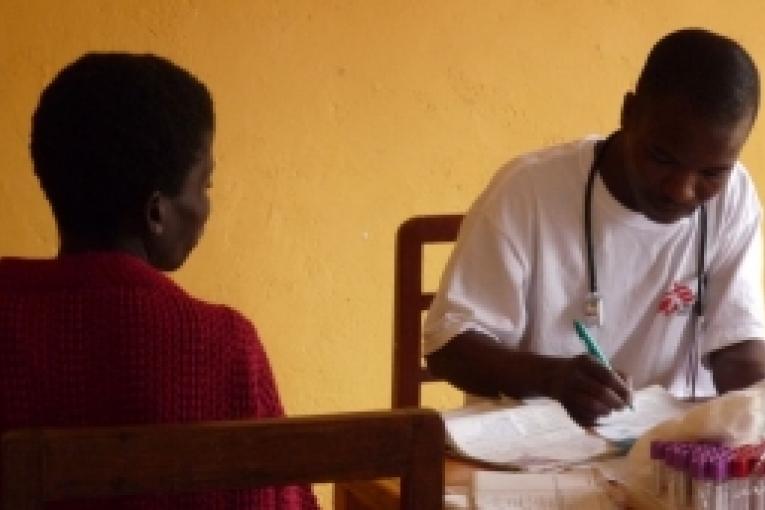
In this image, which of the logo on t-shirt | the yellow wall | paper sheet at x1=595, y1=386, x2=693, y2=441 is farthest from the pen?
the yellow wall

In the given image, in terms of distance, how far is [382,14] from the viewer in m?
2.70

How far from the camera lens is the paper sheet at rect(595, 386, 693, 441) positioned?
1651mm

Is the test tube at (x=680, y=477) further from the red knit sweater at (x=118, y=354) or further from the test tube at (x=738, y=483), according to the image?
the red knit sweater at (x=118, y=354)

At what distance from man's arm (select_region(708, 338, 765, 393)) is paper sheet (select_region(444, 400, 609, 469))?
33 cm

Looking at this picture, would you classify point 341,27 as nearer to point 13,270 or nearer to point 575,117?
point 575,117

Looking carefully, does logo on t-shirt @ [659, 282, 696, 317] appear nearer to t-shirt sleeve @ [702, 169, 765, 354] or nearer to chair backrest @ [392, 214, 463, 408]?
t-shirt sleeve @ [702, 169, 765, 354]

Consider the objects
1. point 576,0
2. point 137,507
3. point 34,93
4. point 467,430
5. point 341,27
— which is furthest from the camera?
point 576,0

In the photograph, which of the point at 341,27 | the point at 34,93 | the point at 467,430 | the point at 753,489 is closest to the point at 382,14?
the point at 341,27

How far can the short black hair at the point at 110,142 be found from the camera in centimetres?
124

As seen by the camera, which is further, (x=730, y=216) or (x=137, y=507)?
(x=730, y=216)

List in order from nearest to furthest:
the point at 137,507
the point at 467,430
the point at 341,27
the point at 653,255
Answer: the point at 137,507 → the point at 467,430 → the point at 653,255 → the point at 341,27

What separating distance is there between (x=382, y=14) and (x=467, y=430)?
128 cm

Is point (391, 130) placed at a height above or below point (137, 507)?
above

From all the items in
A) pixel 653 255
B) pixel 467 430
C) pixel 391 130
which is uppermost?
pixel 391 130
